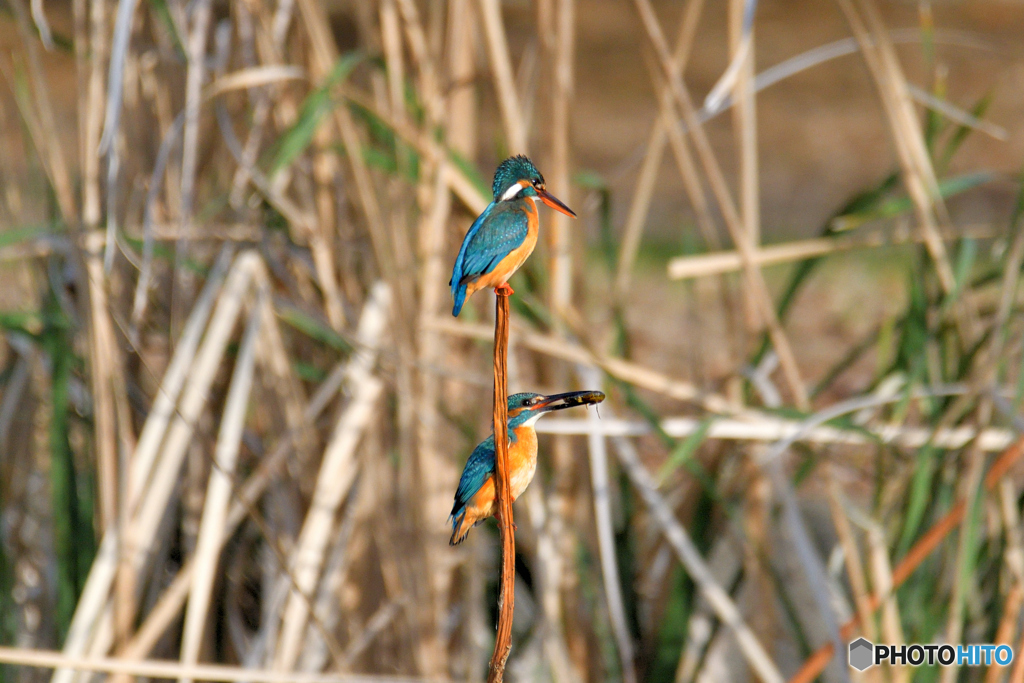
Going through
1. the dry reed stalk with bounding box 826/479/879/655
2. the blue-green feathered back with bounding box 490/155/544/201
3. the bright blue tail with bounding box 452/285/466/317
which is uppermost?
the blue-green feathered back with bounding box 490/155/544/201

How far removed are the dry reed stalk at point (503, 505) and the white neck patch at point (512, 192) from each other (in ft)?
0.13

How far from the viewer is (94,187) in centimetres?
88

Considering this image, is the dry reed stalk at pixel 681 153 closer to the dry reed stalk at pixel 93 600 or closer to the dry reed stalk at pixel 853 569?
the dry reed stalk at pixel 853 569

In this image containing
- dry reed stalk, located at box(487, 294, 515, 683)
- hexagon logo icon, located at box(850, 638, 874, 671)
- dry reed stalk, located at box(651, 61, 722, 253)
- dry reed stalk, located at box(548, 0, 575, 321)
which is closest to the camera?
dry reed stalk, located at box(487, 294, 515, 683)

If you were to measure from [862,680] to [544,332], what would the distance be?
0.60 metres

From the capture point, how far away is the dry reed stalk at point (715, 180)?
608 mm

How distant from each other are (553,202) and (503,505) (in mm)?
63

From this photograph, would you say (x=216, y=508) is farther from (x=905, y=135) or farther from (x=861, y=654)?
(x=905, y=135)

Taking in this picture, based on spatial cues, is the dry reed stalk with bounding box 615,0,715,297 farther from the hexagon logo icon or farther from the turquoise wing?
the turquoise wing

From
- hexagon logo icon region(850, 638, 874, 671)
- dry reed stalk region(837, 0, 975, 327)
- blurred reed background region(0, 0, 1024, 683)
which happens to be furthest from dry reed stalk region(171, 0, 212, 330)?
hexagon logo icon region(850, 638, 874, 671)

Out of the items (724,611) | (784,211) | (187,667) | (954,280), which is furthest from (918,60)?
(187,667)

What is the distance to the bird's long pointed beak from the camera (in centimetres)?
17

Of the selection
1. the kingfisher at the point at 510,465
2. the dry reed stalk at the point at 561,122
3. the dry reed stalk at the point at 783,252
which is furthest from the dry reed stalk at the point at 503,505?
the dry reed stalk at the point at 783,252

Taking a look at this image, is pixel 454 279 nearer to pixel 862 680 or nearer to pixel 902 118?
pixel 902 118
